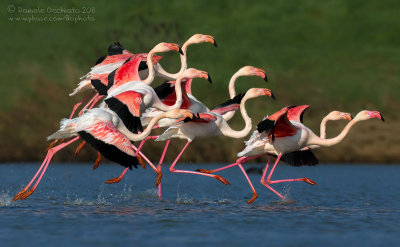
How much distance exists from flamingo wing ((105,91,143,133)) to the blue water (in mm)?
1704

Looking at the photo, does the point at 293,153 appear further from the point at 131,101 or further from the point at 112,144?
the point at 112,144

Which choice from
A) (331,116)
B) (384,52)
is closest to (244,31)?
(384,52)

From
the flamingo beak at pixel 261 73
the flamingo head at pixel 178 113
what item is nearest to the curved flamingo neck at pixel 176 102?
the flamingo head at pixel 178 113

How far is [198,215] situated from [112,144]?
2.06 meters

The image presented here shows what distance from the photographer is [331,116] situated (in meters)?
19.4

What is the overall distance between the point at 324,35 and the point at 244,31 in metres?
5.31

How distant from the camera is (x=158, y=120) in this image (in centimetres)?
1789

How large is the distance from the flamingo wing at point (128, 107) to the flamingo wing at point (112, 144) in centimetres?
105

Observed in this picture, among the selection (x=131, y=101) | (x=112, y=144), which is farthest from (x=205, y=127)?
(x=112, y=144)

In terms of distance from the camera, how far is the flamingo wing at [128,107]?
1648cm

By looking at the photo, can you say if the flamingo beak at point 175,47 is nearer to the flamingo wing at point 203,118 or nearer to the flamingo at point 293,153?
the flamingo wing at point 203,118

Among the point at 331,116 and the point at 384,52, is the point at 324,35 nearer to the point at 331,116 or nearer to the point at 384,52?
the point at 384,52

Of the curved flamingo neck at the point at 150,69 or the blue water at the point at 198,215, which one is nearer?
the blue water at the point at 198,215

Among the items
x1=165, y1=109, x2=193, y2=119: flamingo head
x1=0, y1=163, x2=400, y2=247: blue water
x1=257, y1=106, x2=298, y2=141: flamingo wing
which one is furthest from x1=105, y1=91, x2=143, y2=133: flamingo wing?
x1=257, y1=106, x2=298, y2=141: flamingo wing
